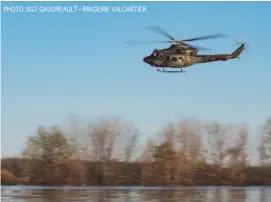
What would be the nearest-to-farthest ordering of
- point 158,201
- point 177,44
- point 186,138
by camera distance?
point 158,201 < point 177,44 < point 186,138

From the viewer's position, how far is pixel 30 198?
67.9 ft

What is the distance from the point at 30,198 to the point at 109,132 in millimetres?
11653

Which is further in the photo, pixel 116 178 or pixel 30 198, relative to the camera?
pixel 116 178

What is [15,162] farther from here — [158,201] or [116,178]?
[158,201]

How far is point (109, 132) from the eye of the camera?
32.0 meters

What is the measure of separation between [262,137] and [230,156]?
2094 millimetres

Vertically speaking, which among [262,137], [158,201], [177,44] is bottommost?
[158,201]

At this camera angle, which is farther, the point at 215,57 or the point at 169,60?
the point at 215,57

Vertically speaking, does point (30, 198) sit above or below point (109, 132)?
below

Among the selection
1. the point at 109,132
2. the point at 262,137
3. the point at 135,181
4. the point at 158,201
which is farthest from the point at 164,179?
the point at 158,201

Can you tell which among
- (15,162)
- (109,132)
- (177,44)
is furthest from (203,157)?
(177,44)

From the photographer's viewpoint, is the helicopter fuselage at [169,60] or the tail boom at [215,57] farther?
the tail boom at [215,57]

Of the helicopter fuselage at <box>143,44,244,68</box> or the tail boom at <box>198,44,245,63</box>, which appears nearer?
the helicopter fuselage at <box>143,44,244,68</box>

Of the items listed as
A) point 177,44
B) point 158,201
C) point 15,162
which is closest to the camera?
point 158,201
